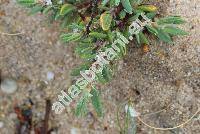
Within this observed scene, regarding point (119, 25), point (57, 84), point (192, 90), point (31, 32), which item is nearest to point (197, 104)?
point (192, 90)

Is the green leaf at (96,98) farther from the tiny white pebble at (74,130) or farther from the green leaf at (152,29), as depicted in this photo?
the tiny white pebble at (74,130)

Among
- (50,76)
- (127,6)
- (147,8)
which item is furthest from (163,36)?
(50,76)

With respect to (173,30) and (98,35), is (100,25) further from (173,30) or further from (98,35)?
(173,30)

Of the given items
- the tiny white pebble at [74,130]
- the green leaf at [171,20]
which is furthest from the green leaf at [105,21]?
the tiny white pebble at [74,130]

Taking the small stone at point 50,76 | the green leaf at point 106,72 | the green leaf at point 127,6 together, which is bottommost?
the small stone at point 50,76

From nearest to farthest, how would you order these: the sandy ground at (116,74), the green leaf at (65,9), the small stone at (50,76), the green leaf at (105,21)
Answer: the green leaf at (105,21), the green leaf at (65,9), the sandy ground at (116,74), the small stone at (50,76)
